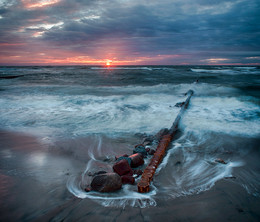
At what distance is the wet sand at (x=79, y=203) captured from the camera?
7.39 feet

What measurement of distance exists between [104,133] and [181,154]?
2384 millimetres

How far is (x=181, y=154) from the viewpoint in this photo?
13.3 feet

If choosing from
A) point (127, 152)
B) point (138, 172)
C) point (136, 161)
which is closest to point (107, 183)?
point (138, 172)

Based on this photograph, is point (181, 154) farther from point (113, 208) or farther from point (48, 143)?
point (48, 143)

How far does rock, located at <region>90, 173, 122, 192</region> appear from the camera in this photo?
8.94 ft

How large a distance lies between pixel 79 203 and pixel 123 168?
3.12ft

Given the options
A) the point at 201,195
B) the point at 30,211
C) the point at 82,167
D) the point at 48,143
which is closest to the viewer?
the point at 30,211

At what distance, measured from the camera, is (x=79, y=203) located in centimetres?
250

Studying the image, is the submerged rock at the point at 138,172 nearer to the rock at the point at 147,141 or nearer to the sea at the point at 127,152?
the sea at the point at 127,152

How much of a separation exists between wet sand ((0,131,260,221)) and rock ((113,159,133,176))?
0.72 m

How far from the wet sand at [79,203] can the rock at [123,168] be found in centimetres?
72

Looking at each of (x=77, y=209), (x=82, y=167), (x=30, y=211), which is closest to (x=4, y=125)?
(x=82, y=167)

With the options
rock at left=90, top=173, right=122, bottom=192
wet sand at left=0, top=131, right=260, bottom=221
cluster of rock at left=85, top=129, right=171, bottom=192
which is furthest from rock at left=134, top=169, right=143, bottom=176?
wet sand at left=0, top=131, right=260, bottom=221

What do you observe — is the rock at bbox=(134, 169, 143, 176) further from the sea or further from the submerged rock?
the sea
